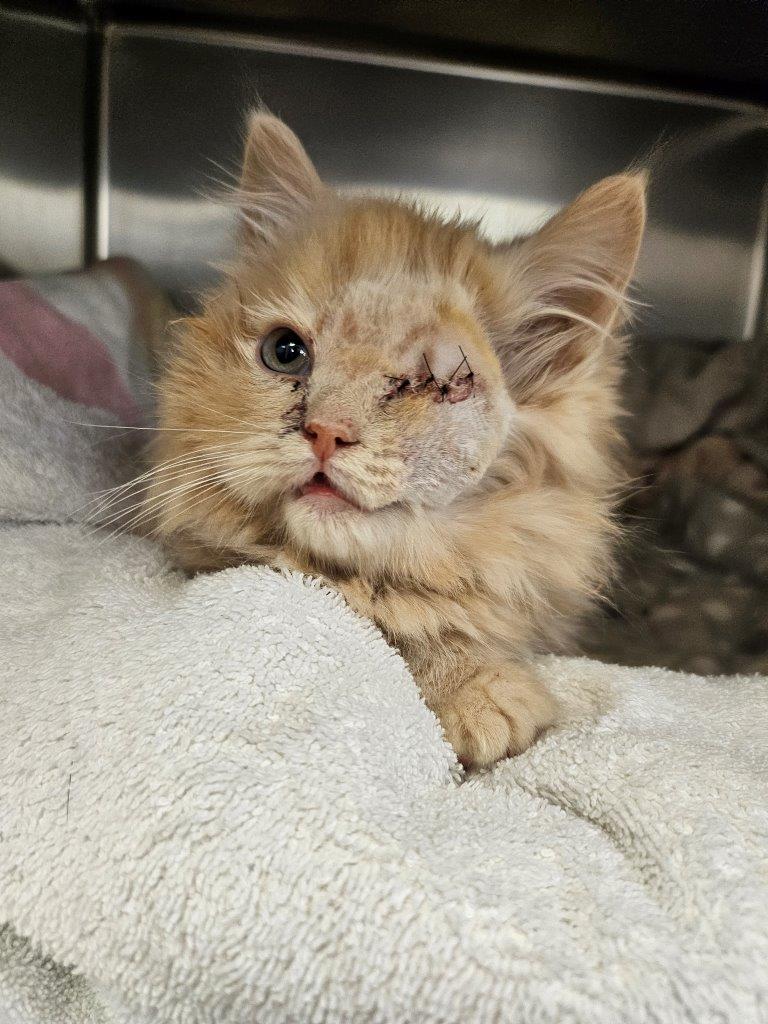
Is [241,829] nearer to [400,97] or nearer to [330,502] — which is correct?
[330,502]

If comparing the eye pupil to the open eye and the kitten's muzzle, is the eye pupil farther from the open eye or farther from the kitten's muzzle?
the kitten's muzzle

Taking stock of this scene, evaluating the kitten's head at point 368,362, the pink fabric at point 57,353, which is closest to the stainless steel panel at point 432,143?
→ the pink fabric at point 57,353

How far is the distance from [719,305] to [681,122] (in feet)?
1.47

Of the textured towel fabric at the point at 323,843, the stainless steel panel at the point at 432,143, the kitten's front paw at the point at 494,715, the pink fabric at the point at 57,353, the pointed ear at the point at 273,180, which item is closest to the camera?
the textured towel fabric at the point at 323,843

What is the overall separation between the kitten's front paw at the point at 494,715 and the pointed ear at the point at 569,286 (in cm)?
42

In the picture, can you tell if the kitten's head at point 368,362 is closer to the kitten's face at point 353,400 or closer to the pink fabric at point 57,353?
the kitten's face at point 353,400

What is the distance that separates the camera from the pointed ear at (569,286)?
1.06m

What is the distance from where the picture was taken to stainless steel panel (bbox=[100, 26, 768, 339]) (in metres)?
1.83

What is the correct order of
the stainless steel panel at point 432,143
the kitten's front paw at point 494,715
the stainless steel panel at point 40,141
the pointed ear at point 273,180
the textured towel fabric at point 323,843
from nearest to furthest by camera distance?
the textured towel fabric at point 323,843
the kitten's front paw at point 494,715
the pointed ear at point 273,180
the stainless steel panel at point 40,141
the stainless steel panel at point 432,143

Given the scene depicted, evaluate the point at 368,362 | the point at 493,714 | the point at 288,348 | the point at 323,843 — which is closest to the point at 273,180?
the point at 288,348

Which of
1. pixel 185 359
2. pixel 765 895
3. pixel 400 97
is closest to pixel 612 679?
pixel 765 895

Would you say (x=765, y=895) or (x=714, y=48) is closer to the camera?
(x=765, y=895)

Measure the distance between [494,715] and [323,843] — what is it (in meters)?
0.35

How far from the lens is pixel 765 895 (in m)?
0.60
